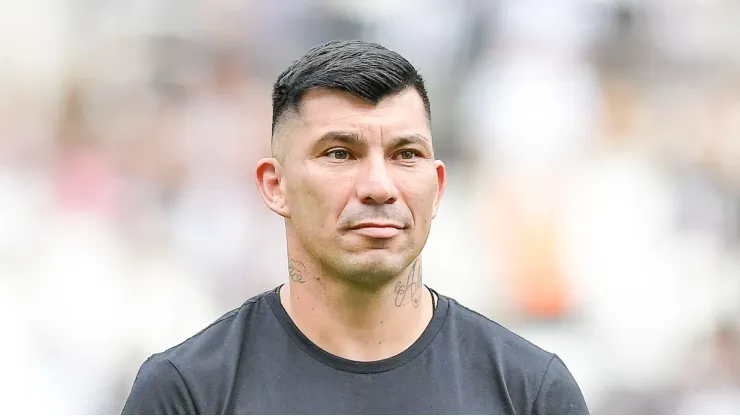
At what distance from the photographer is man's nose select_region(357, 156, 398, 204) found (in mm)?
2139

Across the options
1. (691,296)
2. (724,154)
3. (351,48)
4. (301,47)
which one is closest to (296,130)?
(351,48)

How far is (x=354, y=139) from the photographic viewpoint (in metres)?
2.20

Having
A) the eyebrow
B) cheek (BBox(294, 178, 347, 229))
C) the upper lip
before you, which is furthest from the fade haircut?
the upper lip

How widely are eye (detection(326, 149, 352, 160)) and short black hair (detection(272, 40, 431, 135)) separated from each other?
15 cm

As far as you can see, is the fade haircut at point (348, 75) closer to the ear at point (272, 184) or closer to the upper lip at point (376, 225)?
the ear at point (272, 184)

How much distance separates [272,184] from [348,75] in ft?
1.28

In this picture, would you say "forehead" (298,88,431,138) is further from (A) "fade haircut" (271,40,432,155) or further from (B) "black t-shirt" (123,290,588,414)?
(B) "black t-shirt" (123,290,588,414)

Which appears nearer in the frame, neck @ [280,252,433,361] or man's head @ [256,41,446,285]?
man's head @ [256,41,446,285]

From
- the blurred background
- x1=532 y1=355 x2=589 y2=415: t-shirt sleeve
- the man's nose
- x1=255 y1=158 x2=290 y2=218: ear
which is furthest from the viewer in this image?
the blurred background

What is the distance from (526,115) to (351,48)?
2692 millimetres

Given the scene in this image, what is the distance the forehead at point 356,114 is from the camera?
222 centimetres

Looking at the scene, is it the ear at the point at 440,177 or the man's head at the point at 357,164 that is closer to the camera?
the man's head at the point at 357,164

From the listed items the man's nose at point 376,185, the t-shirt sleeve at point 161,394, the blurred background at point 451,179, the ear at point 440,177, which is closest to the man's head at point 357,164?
the man's nose at point 376,185

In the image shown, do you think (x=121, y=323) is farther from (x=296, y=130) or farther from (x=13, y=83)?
(x=296, y=130)
